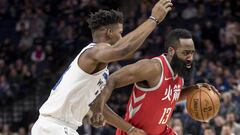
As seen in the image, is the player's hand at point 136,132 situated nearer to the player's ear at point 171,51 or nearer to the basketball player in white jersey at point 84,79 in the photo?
the basketball player in white jersey at point 84,79

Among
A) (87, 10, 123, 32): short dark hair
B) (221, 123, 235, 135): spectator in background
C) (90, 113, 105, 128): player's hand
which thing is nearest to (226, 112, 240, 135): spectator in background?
(221, 123, 235, 135): spectator in background

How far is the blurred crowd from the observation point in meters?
12.1

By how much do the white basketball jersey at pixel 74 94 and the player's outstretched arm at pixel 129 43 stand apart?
196mm

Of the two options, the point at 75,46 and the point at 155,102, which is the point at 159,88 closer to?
the point at 155,102

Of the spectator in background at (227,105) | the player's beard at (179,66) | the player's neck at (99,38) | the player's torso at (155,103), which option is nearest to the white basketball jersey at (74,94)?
the player's neck at (99,38)

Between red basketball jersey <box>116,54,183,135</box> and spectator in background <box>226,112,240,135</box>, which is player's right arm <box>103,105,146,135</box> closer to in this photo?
red basketball jersey <box>116,54,183,135</box>

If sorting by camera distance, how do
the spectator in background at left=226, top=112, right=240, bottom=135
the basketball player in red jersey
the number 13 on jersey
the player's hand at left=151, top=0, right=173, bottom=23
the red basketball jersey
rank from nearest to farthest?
the player's hand at left=151, top=0, right=173, bottom=23 → the basketball player in red jersey → the red basketball jersey → the number 13 on jersey → the spectator in background at left=226, top=112, right=240, bottom=135

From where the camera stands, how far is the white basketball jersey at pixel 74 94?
4906 mm

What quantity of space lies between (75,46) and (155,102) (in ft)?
30.9

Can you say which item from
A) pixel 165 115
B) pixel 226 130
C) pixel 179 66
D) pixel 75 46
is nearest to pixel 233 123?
pixel 226 130

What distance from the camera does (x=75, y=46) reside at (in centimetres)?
1502

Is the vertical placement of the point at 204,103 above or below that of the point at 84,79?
below

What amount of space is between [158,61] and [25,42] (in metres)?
10.9

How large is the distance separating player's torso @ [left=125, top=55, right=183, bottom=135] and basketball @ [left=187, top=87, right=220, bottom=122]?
1.06 feet
